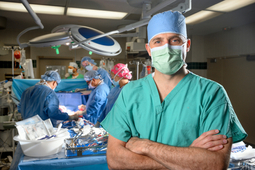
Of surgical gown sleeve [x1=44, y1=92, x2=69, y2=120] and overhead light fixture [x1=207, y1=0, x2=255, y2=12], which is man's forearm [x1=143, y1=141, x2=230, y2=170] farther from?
overhead light fixture [x1=207, y1=0, x2=255, y2=12]

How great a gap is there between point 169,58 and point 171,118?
29 cm

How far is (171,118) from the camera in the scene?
952 millimetres

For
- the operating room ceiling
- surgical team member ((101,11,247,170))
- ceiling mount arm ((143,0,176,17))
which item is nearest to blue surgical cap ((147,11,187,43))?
surgical team member ((101,11,247,170))

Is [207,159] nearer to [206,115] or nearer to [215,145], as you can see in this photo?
[215,145]

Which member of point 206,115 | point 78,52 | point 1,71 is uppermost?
point 78,52

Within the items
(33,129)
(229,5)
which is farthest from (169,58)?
(229,5)

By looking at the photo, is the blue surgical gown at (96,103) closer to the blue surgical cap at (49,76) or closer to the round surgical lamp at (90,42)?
the blue surgical cap at (49,76)

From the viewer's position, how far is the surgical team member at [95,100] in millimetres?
2764

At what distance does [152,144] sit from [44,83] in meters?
2.12

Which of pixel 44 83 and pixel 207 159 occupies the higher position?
pixel 44 83

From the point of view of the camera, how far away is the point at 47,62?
6.57m

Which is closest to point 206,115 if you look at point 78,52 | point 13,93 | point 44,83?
point 44,83

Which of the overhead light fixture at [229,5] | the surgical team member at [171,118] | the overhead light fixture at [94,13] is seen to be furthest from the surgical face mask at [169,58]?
the overhead light fixture at [94,13]

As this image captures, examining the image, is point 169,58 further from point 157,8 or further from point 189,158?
point 157,8
